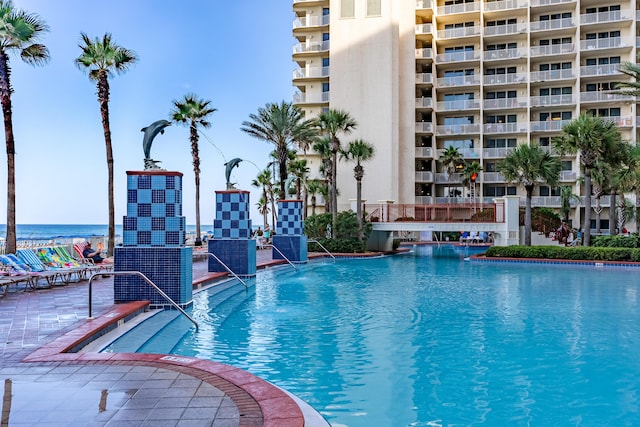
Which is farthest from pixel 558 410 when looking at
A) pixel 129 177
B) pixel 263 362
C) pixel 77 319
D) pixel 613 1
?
pixel 613 1

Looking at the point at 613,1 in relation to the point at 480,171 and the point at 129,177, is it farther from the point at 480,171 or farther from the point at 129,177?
the point at 129,177

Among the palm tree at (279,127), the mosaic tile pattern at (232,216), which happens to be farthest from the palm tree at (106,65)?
the mosaic tile pattern at (232,216)

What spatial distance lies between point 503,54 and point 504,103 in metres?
4.26

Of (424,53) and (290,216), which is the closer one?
(290,216)

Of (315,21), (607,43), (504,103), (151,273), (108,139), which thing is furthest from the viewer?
(315,21)

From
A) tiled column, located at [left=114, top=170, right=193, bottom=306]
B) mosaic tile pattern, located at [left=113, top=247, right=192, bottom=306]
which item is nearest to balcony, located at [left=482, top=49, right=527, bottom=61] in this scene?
tiled column, located at [left=114, top=170, right=193, bottom=306]

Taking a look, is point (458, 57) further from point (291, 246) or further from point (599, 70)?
point (291, 246)

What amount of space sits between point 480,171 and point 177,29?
27992 mm

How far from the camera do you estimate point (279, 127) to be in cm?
2903

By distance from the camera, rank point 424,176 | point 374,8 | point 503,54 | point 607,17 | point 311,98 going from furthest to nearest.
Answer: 1. point 311,98
2. point 424,176
3. point 503,54
4. point 374,8
5. point 607,17

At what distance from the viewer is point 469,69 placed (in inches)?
1859

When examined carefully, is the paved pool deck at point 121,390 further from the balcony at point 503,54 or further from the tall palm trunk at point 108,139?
the balcony at point 503,54

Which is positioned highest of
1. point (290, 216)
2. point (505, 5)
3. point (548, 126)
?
point (505, 5)

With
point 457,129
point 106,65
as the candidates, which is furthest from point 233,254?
point 457,129
